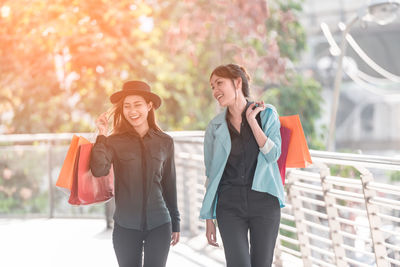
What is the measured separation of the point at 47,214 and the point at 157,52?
1096 cm

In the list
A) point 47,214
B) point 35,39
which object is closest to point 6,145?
point 47,214

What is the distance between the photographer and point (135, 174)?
362cm

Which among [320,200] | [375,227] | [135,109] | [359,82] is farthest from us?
[359,82]

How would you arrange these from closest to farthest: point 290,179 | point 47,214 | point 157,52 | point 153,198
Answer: point 153,198
point 290,179
point 47,214
point 157,52

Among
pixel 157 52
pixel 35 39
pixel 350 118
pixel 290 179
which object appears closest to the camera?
pixel 290 179

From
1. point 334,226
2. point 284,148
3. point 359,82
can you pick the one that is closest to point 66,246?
point 334,226

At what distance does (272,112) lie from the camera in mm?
3672

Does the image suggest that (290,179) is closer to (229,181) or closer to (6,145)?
(229,181)

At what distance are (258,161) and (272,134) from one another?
172mm

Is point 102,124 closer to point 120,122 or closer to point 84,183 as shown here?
point 120,122

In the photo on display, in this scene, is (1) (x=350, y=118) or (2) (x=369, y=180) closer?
(2) (x=369, y=180)

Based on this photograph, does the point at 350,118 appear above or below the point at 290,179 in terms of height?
above

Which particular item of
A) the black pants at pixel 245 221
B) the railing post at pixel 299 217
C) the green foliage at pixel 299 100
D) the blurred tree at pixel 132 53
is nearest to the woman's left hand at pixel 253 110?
the black pants at pixel 245 221

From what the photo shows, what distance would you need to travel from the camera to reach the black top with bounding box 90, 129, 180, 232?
3594 millimetres
